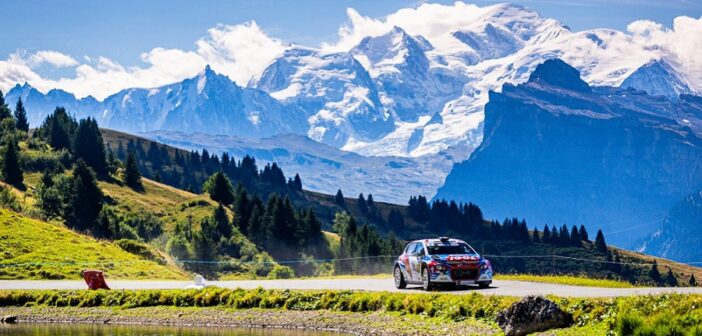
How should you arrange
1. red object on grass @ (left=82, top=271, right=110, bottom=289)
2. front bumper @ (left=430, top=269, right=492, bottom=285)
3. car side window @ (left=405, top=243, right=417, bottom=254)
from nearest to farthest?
front bumper @ (left=430, top=269, right=492, bottom=285) → car side window @ (left=405, top=243, right=417, bottom=254) → red object on grass @ (left=82, top=271, right=110, bottom=289)

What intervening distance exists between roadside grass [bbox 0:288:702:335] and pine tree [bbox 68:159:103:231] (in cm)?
7598

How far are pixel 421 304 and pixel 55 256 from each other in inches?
1570

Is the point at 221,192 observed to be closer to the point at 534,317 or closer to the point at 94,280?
the point at 94,280

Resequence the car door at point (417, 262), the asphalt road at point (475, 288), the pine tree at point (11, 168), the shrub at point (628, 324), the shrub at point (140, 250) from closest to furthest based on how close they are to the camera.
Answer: the shrub at point (628, 324), the asphalt road at point (475, 288), the car door at point (417, 262), the shrub at point (140, 250), the pine tree at point (11, 168)

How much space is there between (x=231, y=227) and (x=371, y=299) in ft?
379

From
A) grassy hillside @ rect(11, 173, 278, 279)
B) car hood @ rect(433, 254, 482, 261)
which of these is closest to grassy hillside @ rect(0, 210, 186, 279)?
car hood @ rect(433, 254, 482, 261)

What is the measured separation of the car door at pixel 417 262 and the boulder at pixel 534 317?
44.3 ft

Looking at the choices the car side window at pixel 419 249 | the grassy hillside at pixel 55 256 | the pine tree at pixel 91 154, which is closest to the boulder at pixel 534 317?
the car side window at pixel 419 249

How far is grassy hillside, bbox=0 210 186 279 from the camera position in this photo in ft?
218

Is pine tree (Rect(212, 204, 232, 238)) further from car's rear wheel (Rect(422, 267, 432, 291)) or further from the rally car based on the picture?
car's rear wheel (Rect(422, 267, 432, 291))

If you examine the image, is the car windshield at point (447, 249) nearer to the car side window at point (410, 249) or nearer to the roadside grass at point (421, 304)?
the car side window at point (410, 249)

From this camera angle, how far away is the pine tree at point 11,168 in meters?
149

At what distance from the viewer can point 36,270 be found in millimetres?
66375

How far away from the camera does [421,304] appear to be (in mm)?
37906
